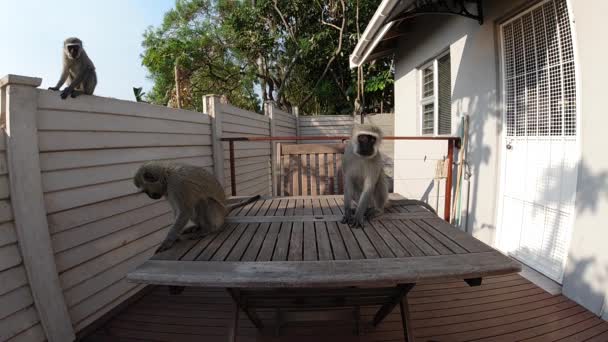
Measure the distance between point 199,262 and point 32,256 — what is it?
4.14 feet

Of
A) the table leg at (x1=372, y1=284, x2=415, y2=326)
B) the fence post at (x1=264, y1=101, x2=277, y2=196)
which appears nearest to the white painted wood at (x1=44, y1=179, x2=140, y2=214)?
the table leg at (x1=372, y1=284, x2=415, y2=326)

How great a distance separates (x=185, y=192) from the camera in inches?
84.0

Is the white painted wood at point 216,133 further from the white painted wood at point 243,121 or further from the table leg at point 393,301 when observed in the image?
the table leg at point 393,301

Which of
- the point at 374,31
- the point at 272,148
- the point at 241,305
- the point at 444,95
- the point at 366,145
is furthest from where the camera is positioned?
the point at 272,148

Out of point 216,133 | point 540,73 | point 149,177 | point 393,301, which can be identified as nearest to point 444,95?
point 540,73

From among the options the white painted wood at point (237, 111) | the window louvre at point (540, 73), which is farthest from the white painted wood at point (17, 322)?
the window louvre at point (540, 73)

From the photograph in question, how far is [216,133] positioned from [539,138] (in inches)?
145

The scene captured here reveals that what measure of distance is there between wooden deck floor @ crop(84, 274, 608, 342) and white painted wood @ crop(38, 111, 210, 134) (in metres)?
1.58

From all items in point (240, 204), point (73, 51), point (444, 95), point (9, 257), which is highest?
point (73, 51)

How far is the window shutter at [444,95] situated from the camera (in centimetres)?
470

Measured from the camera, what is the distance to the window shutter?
15.4 ft

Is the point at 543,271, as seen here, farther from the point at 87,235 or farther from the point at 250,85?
the point at 250,85

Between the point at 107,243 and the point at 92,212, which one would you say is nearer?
the point at 92,212

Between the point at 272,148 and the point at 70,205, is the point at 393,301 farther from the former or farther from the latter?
the point at 272,148
